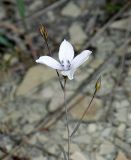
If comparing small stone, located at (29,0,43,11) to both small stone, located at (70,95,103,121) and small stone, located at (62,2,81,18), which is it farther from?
small stone, located at (70,95,103,121)

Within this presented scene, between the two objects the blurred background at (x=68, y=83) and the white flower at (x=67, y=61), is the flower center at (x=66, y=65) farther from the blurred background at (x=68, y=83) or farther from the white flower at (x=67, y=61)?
the blurred background at (x=68, y=83)

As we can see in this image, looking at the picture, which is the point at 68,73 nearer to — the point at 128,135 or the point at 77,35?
the point at 128,135

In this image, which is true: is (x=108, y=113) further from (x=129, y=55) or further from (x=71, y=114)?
(x=129, y=55)

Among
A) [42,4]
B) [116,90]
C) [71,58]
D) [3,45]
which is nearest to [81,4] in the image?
[42,4]

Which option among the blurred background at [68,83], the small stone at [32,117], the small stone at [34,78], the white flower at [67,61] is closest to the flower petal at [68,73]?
the white flower at [67,61]

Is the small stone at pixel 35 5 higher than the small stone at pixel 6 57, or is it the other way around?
→ the small stone at pixel 35 5

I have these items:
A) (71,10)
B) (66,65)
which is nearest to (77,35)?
(71,10)

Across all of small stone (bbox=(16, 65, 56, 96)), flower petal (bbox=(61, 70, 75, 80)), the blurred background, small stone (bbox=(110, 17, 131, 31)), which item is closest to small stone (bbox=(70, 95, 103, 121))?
the blurred background
